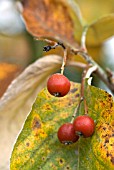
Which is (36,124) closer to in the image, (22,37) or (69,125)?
(69,125)

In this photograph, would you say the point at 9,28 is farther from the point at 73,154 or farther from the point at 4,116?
the point at 73,154

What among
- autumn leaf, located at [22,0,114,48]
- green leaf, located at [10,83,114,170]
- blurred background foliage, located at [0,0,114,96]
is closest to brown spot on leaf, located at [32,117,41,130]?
green leaf, located at [10,83,114,170]

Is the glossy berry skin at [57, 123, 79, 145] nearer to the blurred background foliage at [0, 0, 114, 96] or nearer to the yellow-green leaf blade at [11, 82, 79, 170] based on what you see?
the yellow-green leaf blade at [11, 82, 79, 170]

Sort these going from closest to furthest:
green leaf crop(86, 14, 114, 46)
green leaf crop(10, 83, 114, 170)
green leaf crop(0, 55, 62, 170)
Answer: green leaf crop(10, 83, 114, 170)
green leaf crop(0, 55, 62, 170)
green leaf crop(86, 14, 114, 46)

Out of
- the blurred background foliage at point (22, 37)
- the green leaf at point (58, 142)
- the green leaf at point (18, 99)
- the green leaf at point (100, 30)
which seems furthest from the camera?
the blurred background foliage at point (22, 37)

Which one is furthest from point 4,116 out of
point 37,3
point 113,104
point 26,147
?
point 37,3

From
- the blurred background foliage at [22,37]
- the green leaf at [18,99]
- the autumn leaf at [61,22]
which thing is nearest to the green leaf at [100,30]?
the autumn leaf at [61,22]

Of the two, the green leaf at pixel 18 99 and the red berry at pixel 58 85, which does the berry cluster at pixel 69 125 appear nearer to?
the red berry at pixel 58 85

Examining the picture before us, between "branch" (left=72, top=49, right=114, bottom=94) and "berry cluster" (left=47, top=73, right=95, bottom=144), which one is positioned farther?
"branch" (left=72, top=49, right=114, bottom=94)
